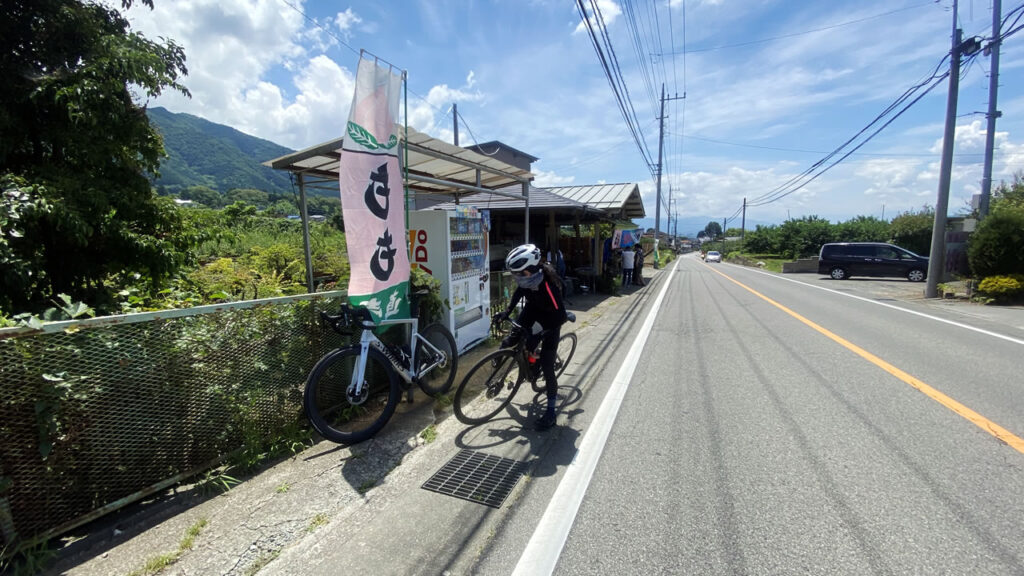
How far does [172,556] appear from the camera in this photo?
2.31 meters

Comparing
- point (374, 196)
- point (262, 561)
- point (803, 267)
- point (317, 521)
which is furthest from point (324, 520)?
point (803, 267)

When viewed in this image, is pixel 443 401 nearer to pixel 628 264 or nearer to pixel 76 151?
pixel 76 151

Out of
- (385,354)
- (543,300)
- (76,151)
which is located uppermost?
(76,151)

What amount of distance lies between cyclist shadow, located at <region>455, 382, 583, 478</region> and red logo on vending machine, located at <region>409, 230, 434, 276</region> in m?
2.31

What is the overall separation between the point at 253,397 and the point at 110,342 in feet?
3.27

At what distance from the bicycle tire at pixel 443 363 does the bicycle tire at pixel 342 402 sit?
1.59 feet

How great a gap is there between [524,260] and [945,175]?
52.2ft

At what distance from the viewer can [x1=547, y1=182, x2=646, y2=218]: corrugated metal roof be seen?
15751 mm

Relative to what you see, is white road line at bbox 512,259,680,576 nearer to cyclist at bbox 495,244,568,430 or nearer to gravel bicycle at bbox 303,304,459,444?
cyclist at bbox 495,244,568,430

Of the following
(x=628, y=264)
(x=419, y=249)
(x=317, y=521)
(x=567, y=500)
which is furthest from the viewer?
(x=628, y=264)

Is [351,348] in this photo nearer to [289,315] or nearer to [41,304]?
[289,315]

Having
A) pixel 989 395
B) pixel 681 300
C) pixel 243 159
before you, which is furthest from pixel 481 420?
pixel 243 159

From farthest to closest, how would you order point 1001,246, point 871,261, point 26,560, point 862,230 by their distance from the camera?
point 862,230
point 871,261
point 1001,246
point 26,560

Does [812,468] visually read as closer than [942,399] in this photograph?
Yes
